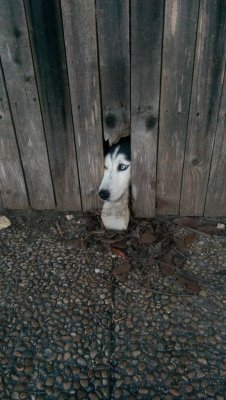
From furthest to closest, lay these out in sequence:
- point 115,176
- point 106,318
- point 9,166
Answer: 1. point 9,166
2. point 115,176
3. point 106,318

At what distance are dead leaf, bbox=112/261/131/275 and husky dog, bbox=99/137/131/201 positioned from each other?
52 centimetres

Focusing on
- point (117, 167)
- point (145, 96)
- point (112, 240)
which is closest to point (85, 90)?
point (145, 96)

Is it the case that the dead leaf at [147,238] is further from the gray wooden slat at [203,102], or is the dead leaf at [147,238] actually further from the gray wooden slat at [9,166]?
the gray wooden slat at [9,166]

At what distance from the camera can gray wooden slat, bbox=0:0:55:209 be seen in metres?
2.37

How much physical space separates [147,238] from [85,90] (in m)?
1.27

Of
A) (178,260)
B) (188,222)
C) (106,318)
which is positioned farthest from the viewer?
(188,222)

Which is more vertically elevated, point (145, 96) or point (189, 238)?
point (145, 96)

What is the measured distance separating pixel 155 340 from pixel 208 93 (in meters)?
1.71

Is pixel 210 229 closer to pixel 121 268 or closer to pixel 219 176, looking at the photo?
pixel 219 176

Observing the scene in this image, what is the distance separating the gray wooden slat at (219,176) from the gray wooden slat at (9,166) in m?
1.60

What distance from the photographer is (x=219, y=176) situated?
2947 millimetres

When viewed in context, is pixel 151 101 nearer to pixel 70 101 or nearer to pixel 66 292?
pixel 70 101

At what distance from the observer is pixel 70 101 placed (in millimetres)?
2656

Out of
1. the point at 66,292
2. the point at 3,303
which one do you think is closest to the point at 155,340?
the point at 66,292
